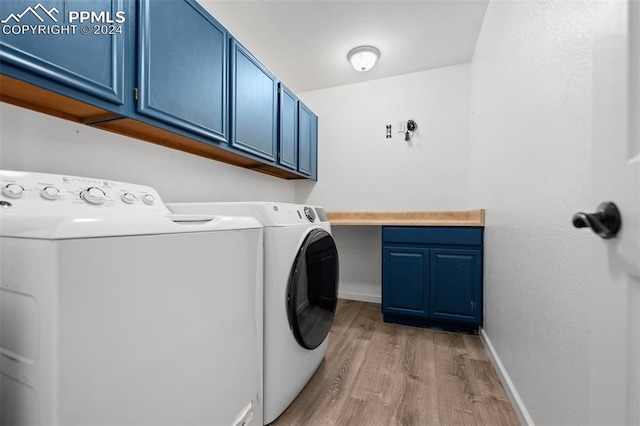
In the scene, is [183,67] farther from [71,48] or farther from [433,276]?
[433,276]

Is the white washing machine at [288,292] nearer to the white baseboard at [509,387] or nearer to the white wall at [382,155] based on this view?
the white baseboard at [509,387]

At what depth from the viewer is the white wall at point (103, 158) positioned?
100 centimetres

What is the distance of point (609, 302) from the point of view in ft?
1.55

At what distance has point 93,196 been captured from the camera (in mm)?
901

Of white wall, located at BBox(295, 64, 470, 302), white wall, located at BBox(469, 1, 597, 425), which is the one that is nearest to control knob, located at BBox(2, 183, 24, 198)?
white wall, located at BBox(469, 1, 597, 425)

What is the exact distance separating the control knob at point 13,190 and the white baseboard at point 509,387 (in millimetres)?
1883

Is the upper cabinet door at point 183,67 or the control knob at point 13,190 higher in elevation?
the upper cabinet door at point 183,67

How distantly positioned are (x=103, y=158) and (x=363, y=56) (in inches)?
80.8

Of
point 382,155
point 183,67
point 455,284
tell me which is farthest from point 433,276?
point 183,67

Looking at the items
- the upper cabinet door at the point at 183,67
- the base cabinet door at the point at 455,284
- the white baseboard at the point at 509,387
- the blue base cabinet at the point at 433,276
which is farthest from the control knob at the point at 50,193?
the base cabinet door at the point at 455,284

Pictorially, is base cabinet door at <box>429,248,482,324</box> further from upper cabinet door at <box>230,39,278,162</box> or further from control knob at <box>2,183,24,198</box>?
control knob at <box>2,183,24,198</box>

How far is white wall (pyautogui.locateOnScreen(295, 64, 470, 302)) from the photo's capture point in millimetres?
2557

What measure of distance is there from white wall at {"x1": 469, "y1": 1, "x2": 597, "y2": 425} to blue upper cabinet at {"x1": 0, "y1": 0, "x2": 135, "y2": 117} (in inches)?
61.7

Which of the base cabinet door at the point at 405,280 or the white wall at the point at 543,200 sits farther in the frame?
the base cabinet door at the point at 405,280
